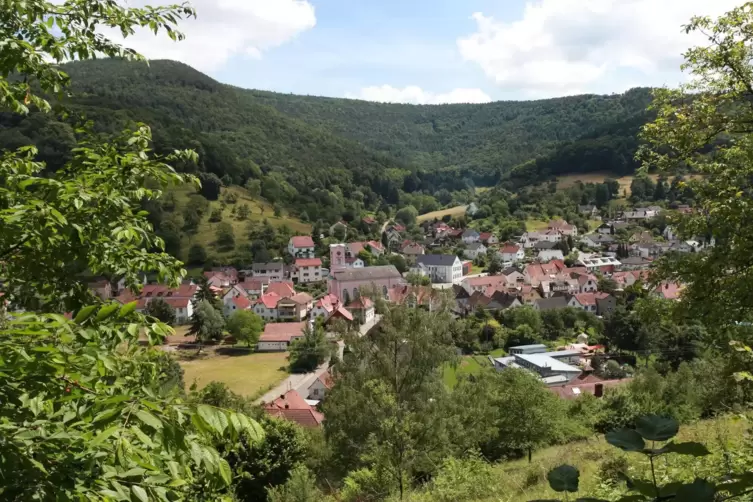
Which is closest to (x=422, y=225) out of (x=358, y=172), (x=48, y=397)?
(x=358, y=172)

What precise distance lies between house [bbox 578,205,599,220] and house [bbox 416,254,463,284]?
4305cm

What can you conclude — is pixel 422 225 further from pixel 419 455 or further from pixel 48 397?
pixel 48 397

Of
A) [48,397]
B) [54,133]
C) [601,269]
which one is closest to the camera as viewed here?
[48,397]

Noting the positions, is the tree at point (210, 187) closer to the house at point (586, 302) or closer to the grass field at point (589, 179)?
the house at point (586, 302)

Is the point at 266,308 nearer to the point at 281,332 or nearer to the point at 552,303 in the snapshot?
the point at 281,332

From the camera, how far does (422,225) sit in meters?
115

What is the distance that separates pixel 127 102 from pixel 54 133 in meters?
62.4

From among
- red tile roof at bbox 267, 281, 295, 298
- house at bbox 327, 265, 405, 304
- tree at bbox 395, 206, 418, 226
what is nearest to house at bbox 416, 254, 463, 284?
house at bbox 327, 265, 405, 304

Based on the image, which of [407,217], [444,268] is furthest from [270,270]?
[407,217]

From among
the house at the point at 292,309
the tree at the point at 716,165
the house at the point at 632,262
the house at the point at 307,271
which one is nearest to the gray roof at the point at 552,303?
the house at the point at 632,262

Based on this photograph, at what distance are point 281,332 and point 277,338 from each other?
1.29 m

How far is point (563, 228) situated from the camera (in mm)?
91812

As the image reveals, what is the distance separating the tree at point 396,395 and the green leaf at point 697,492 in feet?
34.8

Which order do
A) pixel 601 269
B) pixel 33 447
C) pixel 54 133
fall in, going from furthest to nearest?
pixel 54 133, pixel 601 269, pixel 33 447
